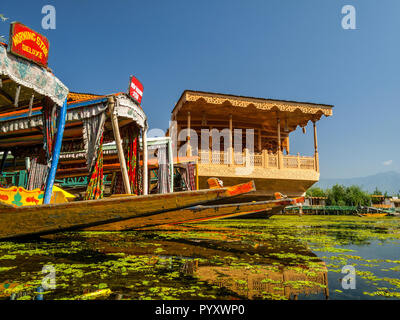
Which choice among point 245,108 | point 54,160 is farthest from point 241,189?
point 245,108

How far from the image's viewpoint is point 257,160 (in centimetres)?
1252

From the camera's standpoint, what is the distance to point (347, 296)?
1616 millimetres

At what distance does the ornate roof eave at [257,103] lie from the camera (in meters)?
12.1

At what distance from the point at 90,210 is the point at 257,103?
1091 cm

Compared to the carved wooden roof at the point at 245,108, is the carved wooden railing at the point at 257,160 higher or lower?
lower

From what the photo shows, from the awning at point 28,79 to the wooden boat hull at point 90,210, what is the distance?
1828 millimetres

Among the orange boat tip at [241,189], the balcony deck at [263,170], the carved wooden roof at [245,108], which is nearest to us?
the orange boat tip at [241,189]

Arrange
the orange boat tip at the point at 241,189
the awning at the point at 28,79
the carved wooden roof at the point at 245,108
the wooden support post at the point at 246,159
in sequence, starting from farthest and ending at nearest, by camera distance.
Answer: the carved wooden roof at the point at 245,108 → the wooden support post at the point at 246,159 → the awning at the point at 28,79 → the orange boat tip at the point at 241,189

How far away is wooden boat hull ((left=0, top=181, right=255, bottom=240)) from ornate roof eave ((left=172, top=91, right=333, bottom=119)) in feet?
29.9

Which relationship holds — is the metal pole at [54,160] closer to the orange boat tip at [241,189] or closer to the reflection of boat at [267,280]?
the orange boat tip at [241,189]

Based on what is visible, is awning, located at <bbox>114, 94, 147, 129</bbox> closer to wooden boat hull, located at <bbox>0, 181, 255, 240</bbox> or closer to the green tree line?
wooden boat hull, located at <bbox>0, 181, 255, 240</bbox>

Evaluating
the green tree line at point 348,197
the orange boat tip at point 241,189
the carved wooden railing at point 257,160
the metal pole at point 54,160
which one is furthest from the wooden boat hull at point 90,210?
the green tree line at point 348,197

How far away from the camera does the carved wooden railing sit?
39.7ft
